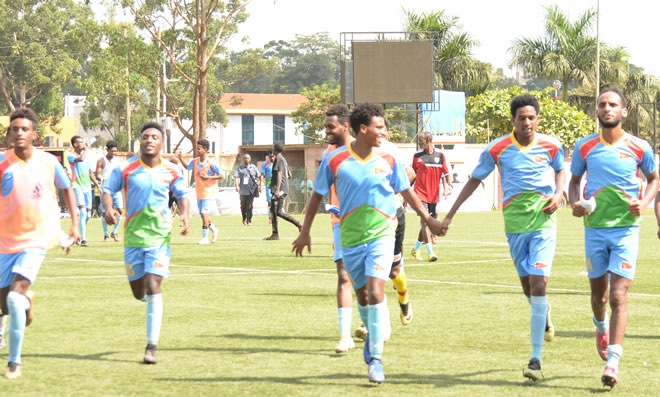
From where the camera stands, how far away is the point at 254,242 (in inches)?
919

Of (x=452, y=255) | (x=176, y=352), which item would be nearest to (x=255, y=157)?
(x=452, y=255)

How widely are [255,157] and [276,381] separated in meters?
52.2

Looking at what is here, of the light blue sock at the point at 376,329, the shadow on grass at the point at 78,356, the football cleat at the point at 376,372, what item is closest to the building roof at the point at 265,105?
the shadow on grass at the point at 78,356

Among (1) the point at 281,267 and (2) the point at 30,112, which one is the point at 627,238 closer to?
(2) the point at 30,112

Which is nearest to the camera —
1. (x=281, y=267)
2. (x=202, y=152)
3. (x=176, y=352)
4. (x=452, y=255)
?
(x=176, y=352)

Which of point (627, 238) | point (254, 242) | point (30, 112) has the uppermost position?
point (30, 112)

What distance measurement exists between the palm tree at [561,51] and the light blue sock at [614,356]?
185 feet

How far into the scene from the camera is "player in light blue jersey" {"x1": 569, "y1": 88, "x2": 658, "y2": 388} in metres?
7.49

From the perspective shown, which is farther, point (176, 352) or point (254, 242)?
point (254, 242)

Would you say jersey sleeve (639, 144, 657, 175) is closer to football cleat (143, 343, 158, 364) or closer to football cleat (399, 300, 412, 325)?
football cleat (399, 300, 412, 325)

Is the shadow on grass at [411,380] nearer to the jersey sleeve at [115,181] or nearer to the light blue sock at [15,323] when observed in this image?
the light blue sock at [15,323]

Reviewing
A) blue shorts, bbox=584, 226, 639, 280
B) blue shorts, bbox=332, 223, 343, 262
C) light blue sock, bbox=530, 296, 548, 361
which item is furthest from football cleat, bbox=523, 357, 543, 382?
blue shorts, bbox=332, 223, 343, 262

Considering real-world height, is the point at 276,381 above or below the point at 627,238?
below

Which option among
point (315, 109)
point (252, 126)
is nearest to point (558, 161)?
point (315, 109)
